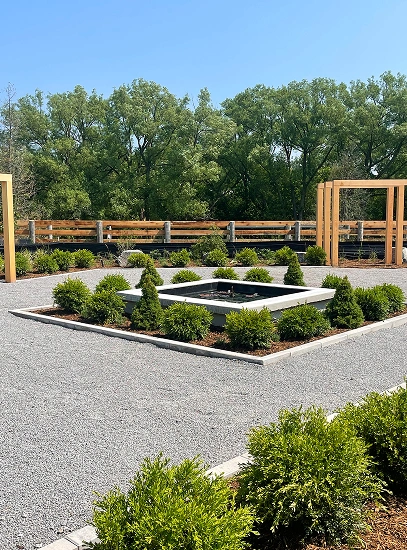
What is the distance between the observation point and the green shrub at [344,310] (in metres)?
8.67

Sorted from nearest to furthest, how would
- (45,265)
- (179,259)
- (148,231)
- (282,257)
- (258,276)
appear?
(258,276)
(45,265)
(179,259)
(282,257)
(148,231)

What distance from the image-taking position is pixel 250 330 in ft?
24.0

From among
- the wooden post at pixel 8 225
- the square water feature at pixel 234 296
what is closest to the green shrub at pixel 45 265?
the wooden post at pixel 8 225

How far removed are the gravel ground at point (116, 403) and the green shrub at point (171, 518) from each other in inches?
36.7

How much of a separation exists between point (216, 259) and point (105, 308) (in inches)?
346

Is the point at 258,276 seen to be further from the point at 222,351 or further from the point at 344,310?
the point at 222,351

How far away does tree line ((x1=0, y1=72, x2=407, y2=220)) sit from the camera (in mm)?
32781

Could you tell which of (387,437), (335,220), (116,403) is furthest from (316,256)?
(387,437)

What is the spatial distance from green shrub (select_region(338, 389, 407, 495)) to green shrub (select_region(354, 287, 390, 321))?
5.92 meters

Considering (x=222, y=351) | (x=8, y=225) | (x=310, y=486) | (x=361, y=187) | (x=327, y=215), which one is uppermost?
(x=361, y=187)

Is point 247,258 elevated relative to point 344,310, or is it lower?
elevated

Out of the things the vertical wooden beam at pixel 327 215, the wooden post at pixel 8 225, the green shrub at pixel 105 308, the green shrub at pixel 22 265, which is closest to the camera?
the green shrub at pixel 105 308

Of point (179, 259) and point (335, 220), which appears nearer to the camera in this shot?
point (335, 220)

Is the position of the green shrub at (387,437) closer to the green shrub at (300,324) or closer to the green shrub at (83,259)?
the green shrub at (300,324)
